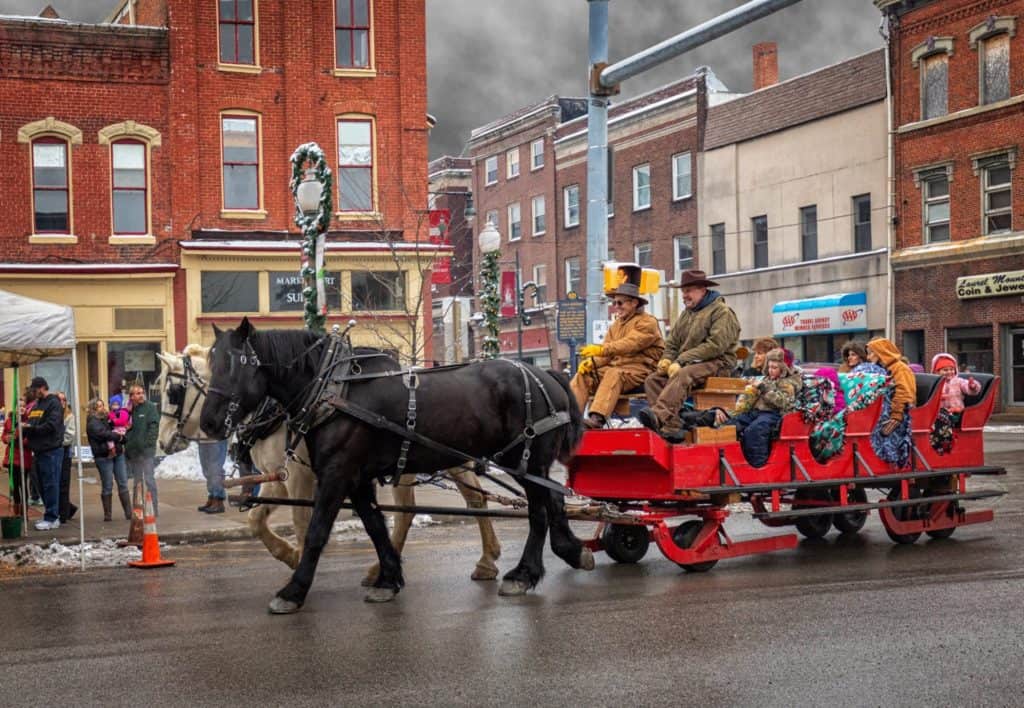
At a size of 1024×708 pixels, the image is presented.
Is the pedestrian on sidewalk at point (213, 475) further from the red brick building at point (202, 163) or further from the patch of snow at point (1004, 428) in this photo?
the patch of snow at point (1004, 428)

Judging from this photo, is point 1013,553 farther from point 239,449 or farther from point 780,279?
point 780,279

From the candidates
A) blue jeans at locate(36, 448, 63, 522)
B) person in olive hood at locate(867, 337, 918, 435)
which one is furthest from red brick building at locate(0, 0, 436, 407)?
person in olive hood at locate(867, 337, 918, 435)

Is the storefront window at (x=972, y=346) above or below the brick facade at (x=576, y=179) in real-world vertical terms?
below

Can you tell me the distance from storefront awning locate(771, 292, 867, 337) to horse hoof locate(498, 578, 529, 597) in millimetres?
32398

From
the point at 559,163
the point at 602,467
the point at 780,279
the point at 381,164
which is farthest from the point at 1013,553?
the point at 559,163

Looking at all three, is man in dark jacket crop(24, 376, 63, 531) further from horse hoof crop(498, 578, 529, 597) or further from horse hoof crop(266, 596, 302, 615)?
horse hoof crop(498, 578, 529, 597)

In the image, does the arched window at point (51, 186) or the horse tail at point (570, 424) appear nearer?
the horse tail at point (570, 424)

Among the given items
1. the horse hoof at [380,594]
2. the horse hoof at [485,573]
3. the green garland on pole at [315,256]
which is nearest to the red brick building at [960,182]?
the green garland on pole at [315,256]

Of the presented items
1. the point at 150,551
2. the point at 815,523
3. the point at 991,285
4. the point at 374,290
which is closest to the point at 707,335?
the point at 815,523

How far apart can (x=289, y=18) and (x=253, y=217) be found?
4.97m

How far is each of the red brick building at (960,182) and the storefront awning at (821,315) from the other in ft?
4.85

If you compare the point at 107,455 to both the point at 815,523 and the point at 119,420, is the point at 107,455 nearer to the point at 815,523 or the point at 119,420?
the point at 119,420

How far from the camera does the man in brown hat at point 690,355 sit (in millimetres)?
10734

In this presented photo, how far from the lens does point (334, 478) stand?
9367 mm
